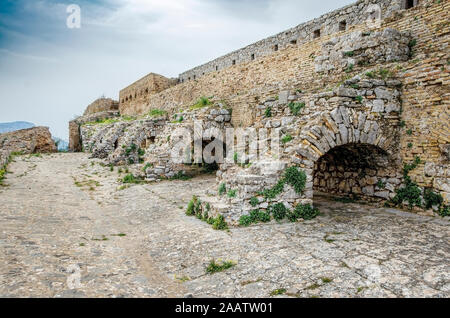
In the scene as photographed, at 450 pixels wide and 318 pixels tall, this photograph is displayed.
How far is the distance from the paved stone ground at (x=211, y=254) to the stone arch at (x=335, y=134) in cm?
134

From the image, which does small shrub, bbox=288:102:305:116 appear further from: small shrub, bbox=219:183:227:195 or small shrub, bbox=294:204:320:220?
small shrub, bbox=219:183:227:195

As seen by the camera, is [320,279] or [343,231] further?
[343,231]

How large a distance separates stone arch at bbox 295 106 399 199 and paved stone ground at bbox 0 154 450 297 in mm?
1343

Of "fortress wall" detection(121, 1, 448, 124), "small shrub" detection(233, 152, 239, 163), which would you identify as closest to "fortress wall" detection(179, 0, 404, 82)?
"fortress wall" detection(121, 1, 448, 124)

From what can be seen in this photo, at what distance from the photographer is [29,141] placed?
72.3 feet

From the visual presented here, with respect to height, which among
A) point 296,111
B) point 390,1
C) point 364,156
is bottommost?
point 364,156

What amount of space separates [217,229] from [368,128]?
405cm

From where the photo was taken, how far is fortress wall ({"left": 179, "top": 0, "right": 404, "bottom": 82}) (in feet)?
34.6

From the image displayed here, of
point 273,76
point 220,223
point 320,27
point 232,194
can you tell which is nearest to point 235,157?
point 232,194

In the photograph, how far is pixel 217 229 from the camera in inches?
230

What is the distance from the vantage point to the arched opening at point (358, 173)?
696 centimetres

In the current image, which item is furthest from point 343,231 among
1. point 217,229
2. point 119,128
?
point 119,128

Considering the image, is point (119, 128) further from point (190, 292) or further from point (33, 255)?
point (190, 292)

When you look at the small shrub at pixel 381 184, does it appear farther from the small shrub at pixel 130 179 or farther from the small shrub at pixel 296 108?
the small shrub at pixel 130 179
